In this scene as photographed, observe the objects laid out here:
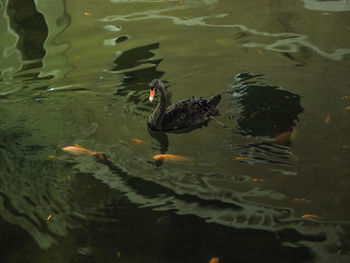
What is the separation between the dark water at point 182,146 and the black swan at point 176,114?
9 cm

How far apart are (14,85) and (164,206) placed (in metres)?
2.95

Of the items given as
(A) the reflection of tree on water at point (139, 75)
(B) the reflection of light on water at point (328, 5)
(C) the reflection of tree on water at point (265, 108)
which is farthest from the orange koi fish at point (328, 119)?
(B) the reflection of light on water at point (328, 5)

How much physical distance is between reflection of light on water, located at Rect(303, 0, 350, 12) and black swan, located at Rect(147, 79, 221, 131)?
388cm

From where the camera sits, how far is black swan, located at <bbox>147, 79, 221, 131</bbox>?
13.6 feet

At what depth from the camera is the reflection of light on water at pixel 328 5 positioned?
712 cm

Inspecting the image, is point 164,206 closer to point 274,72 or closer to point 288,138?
point 288,138

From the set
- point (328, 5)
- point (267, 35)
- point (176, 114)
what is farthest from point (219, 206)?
point (328, 5)

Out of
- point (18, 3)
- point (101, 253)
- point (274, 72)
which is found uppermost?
point (18, 3)

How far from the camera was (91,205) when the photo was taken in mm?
3223

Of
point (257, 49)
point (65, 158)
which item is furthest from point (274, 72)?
point (65, 158)

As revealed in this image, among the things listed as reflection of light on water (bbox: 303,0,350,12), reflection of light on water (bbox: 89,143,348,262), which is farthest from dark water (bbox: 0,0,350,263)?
reflection of light on water (bbox: 303,0,350,12)

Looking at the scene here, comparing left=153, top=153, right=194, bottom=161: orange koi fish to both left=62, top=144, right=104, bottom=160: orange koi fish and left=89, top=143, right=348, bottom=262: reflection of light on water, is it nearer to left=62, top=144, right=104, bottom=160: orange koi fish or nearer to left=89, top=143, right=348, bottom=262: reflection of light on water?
left=89, top=143, right=348, bottom=262: reflection of light on water

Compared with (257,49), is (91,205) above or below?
below

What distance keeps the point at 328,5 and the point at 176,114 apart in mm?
4351
